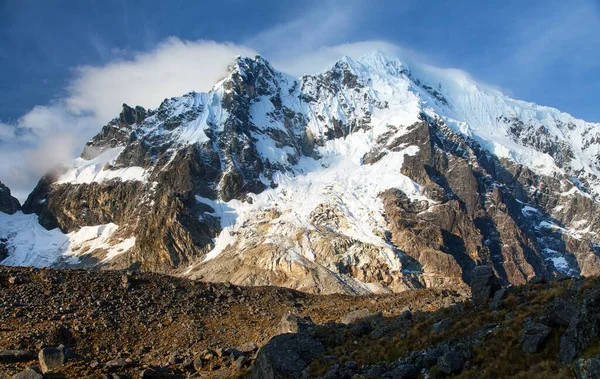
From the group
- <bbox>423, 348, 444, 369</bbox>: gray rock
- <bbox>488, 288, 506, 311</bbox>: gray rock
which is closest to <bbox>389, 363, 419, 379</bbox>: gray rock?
<bbox>423, 348, 444, 369</bbox>: gray rock

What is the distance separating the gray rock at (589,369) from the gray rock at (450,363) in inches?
208

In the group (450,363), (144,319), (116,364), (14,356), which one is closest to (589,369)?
(450,363)

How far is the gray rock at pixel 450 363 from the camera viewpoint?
1822cm

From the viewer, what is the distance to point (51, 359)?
30500 millimetres

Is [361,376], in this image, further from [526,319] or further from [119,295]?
[119,295]

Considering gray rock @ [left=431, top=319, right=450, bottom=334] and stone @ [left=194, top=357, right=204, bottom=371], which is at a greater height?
gray rock @ [left=431, top=319, right=450, bottom=334]

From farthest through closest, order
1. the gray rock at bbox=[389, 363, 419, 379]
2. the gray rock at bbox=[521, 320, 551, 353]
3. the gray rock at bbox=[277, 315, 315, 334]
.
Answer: the gray rock at bbox=[277, 315, 315, 334], the gray rock at bbox=[389, 363, 419, 379], the gray rock at bbox=[521, 320, 551, 353]

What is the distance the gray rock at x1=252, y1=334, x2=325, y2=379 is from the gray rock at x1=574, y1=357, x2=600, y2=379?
13.3m

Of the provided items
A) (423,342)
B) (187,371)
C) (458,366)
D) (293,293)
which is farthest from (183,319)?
(458,366)

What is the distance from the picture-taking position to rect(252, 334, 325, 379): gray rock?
79.5 ft

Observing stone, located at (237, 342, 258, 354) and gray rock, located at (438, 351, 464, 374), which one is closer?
gray rock, located at (438, 351, 464, 374)

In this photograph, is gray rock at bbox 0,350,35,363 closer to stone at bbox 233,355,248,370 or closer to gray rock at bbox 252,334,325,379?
stone at bbox 233,355,248,370

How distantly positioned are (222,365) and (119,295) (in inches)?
614

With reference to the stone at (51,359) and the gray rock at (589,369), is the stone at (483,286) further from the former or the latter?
the stone at (51,359)
